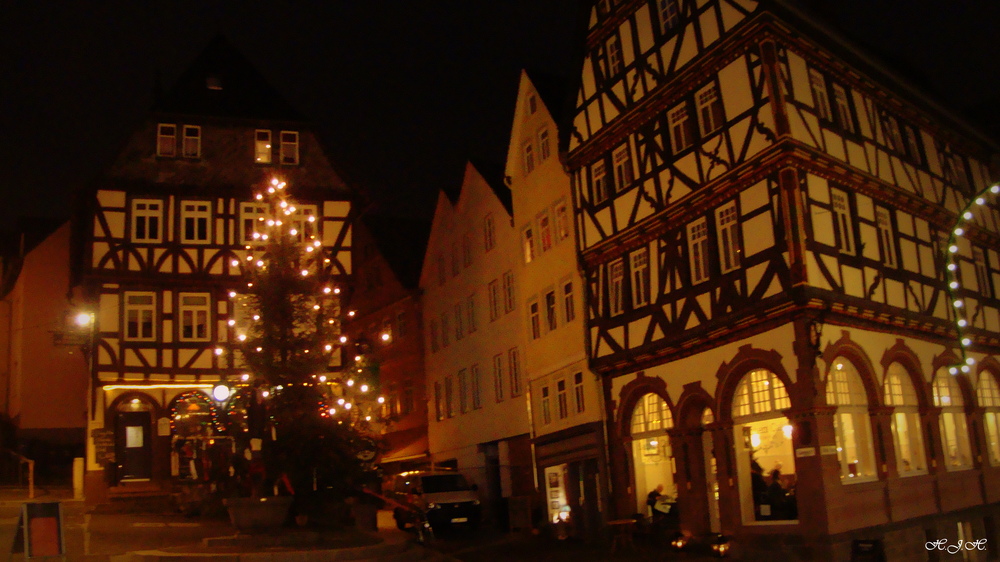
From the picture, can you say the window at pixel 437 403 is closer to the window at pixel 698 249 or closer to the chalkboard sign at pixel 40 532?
the window at pixel 698 249

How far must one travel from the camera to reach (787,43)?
71.2ft

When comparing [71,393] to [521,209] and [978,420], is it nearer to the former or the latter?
[521,209]

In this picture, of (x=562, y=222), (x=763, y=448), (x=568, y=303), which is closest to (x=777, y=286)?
(x=763, y=448)

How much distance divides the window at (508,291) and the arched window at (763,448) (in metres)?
12.8

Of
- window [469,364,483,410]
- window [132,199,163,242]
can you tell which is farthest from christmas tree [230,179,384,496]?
window [132,199,163,242]

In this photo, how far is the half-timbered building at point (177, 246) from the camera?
34.5 metres

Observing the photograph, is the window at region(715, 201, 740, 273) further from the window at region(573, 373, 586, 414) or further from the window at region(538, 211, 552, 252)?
the window at region(538, 211, 552, 252)

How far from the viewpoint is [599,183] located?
27.4 m

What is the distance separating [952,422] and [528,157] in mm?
14547

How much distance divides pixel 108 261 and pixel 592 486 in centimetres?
1883

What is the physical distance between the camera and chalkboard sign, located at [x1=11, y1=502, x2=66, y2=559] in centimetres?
1546

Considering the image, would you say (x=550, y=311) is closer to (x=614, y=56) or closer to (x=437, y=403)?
(x=614, y=56)

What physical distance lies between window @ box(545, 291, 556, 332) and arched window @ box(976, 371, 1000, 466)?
11780 mm

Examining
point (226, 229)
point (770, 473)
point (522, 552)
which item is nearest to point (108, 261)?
point (226, 229)
